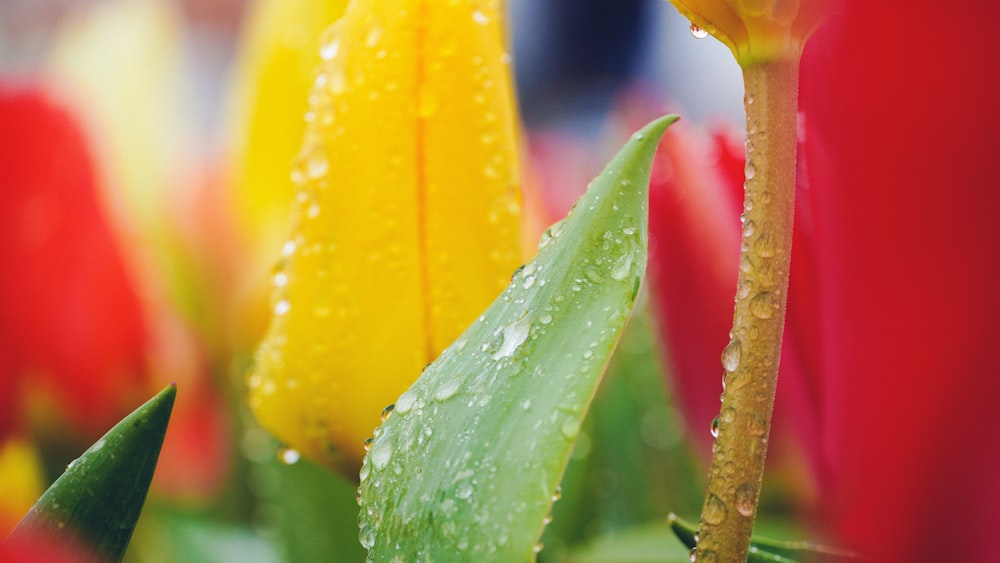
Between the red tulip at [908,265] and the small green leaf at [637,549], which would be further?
the small green leaf at [637,549]

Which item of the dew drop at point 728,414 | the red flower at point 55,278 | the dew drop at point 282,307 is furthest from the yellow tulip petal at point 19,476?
the dew drop at point 728,414

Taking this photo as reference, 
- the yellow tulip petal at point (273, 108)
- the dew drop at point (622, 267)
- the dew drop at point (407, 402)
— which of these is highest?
the yellow tulip petal at point (273, 108)

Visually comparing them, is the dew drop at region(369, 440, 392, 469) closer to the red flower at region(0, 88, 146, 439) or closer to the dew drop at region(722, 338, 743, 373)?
the dew drop at region(722, 338, 743, 373)

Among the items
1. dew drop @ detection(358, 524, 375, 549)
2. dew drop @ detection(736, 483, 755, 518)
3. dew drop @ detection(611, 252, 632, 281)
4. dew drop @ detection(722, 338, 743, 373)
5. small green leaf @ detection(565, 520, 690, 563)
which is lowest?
small green leaf @ detection(565, 520, 690, 563)

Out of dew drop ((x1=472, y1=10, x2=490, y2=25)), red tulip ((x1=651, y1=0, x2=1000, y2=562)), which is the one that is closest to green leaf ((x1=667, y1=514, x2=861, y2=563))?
red tulip ((x1=651, y1=0, x2=1000, y2=562))

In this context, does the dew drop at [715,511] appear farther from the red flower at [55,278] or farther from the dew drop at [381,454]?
the red flower at [55,278]

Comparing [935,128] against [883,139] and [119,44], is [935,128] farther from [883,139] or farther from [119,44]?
[119,44]
